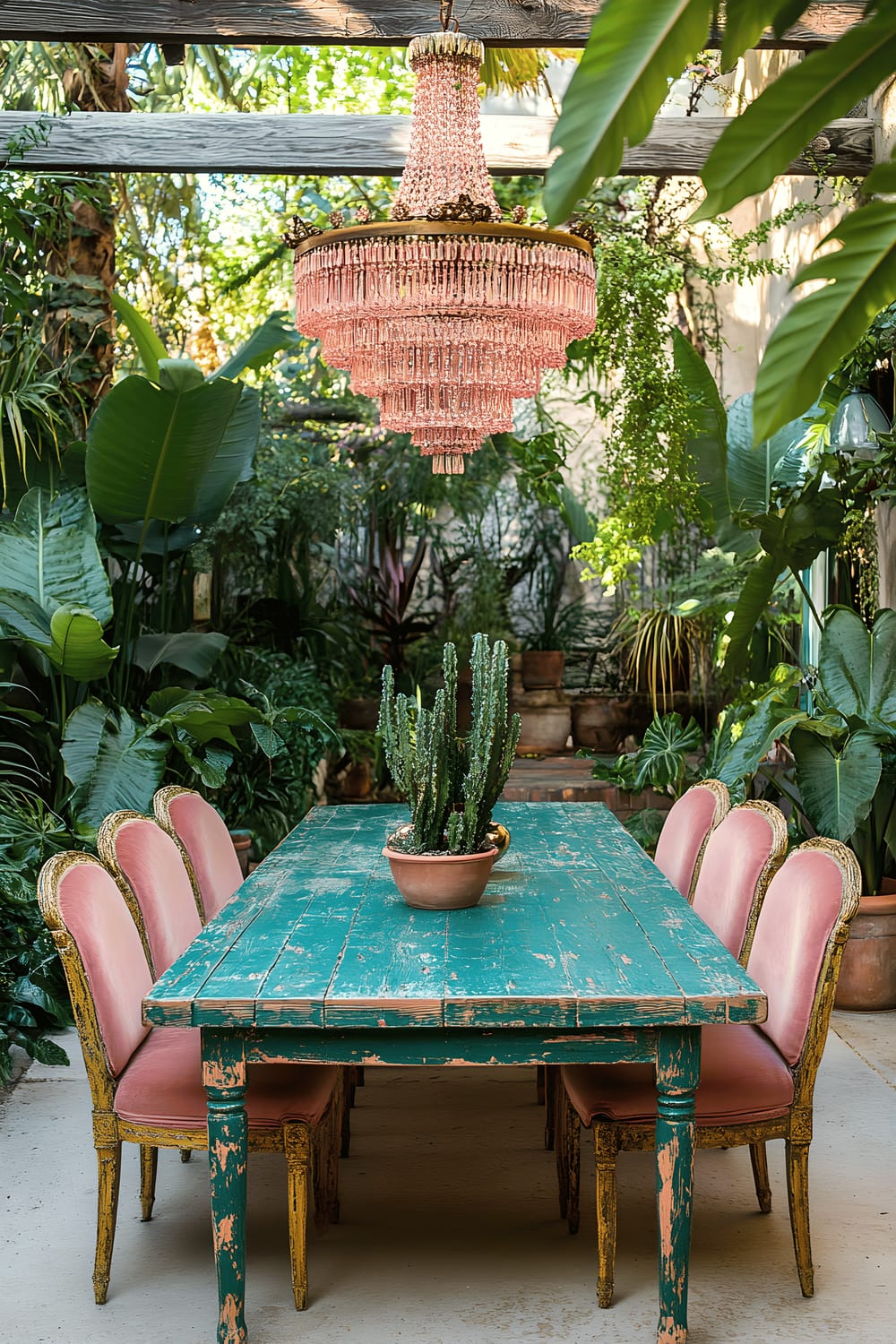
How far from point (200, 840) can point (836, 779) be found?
211 cm

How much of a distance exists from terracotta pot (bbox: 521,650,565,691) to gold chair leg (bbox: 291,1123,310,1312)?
564cm

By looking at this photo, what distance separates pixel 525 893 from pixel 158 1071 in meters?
0.86

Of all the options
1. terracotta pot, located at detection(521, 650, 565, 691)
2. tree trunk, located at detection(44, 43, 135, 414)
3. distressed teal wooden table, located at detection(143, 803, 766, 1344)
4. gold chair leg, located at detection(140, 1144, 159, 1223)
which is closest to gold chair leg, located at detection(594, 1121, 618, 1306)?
distressed teal wooden table, located at detection(143, 803, 766, 1344)

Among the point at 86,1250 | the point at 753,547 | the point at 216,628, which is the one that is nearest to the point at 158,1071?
the point at 86,1250

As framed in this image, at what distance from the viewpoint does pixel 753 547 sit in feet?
17.3

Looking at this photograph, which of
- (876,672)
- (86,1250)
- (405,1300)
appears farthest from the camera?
(876,672)

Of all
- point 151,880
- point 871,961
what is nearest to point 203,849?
point 151,880

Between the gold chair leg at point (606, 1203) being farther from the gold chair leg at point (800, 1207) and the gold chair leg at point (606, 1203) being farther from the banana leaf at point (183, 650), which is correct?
the banana leaf at point (183, 650)

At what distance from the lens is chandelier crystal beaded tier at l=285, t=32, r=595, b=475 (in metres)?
3.05

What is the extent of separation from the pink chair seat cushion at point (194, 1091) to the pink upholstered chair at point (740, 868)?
0.93m

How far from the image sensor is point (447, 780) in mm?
2693

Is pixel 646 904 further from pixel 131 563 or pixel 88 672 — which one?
pixel 131 563

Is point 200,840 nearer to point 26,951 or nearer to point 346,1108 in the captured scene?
point 346,1108

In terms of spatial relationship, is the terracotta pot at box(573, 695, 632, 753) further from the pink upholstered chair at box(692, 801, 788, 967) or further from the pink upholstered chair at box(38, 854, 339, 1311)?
the pink upholstered chair at box(38, 854, 339, 1311)
